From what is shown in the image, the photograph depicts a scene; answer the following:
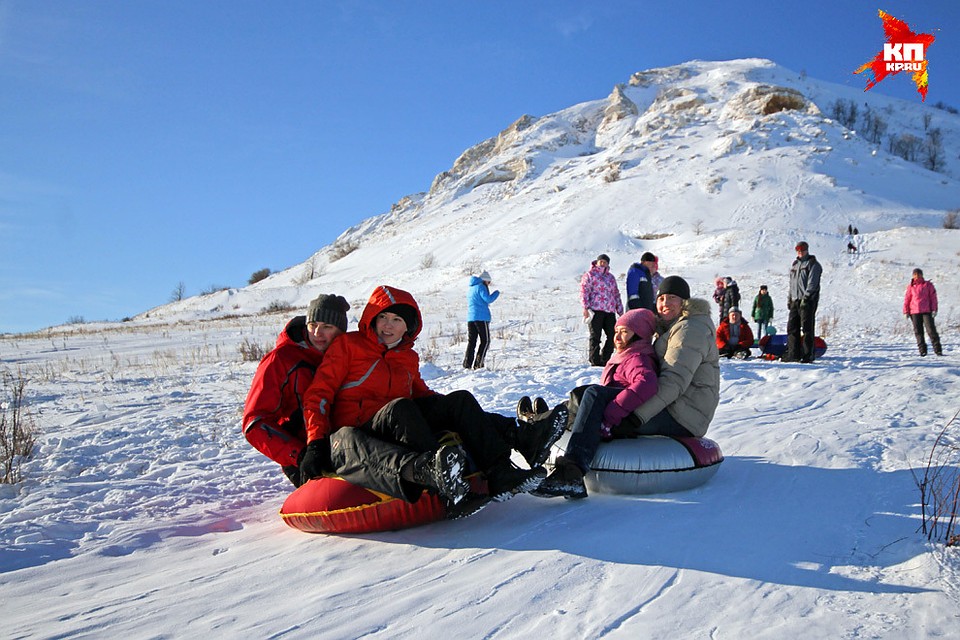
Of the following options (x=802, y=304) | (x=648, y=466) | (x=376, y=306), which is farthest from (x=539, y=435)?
(x=802, y=304)

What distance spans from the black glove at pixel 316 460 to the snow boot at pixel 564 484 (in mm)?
1304

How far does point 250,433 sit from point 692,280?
26484mm

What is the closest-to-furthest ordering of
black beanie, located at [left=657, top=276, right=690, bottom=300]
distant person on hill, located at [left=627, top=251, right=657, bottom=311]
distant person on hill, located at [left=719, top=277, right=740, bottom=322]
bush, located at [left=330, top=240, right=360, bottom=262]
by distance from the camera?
black beanie, located at [left=657, top=276, right=690, bottom=300] → distant person on hill, located at [left=627, top=251, right=657, bottom=311] → distant person on hill, located at [left=719, top=277, right=740, bottom=322] → bush, located at [left=330, top=240, right=360, bottom=262]

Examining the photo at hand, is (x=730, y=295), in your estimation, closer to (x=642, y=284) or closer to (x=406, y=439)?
(x=642, y=284)

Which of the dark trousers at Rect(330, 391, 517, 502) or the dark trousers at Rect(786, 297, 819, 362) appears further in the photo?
the dark trousers at Rect(786, 297, 819, 362)

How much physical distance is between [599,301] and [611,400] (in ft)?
17.9

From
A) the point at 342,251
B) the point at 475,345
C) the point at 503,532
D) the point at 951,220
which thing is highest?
the point at 342,251

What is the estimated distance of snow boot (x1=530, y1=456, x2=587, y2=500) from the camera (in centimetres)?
383

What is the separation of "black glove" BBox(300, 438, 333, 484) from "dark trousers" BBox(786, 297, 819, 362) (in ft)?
29.6

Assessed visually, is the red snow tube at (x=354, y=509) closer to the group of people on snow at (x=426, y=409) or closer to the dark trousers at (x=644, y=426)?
the group of people on snow at (x=426, y=409)

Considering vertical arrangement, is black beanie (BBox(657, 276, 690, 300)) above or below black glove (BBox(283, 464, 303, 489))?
above

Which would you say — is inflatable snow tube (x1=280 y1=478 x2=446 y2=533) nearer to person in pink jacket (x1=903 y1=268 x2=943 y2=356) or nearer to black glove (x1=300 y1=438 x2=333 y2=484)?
black glove (x1=300 y1=438 x2=333 y2=484)

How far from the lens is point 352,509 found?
3.39 m

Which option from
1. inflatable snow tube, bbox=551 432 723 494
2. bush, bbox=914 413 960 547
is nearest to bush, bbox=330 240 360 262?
inflatable snow tube, bbox=551 432 723 494
